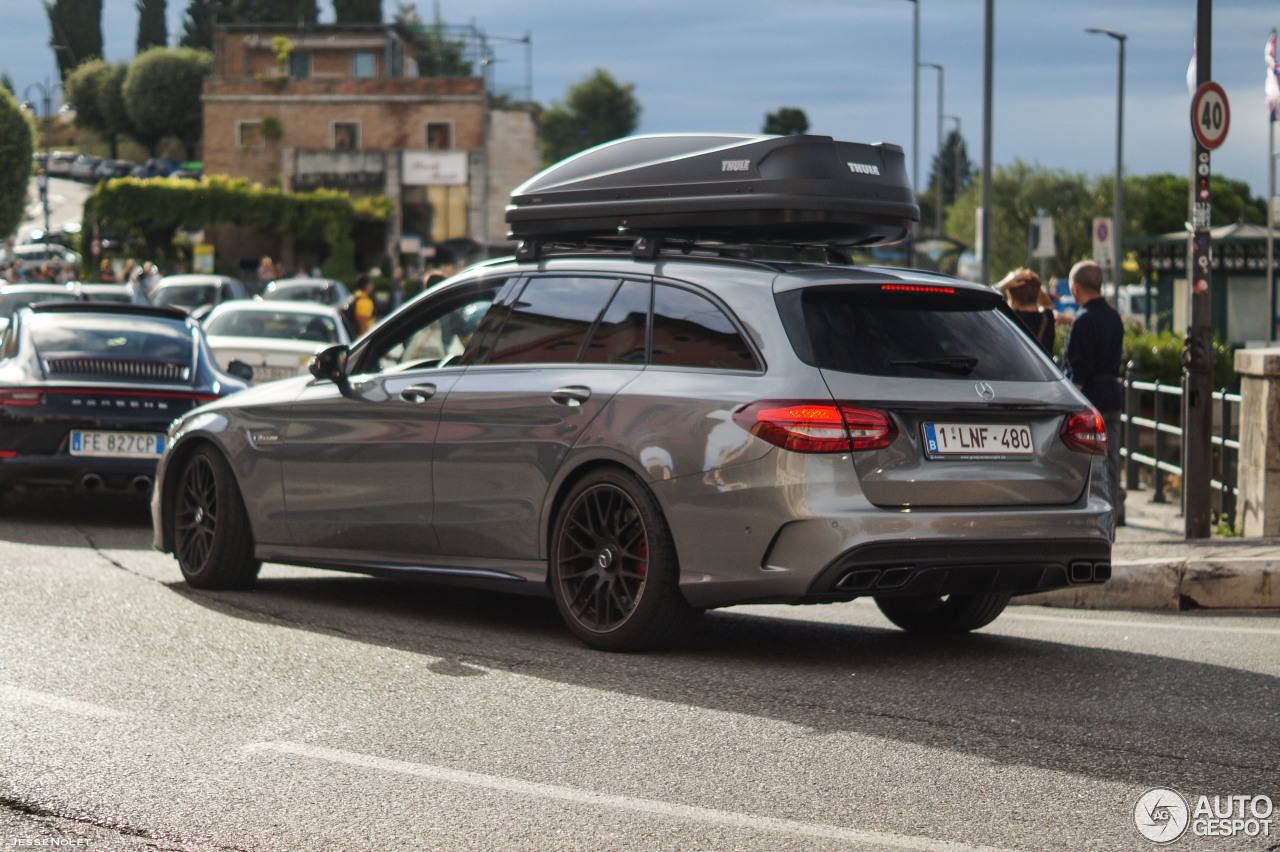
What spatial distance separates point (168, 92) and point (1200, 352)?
116 metres

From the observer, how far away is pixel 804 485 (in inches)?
230

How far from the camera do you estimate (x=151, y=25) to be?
146000 millimetres

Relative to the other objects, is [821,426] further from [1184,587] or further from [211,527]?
[1184,587]

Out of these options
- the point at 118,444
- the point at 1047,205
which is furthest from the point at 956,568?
the point at 1047,205

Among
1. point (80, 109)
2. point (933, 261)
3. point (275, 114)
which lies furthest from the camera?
point (80, 109)

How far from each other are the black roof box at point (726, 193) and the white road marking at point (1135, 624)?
2155 mm

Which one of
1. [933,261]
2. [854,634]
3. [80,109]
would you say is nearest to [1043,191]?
[933,261]

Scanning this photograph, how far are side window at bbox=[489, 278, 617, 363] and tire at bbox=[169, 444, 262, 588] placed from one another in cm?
186

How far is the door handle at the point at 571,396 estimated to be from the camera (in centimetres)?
653

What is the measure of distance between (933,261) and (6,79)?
105m

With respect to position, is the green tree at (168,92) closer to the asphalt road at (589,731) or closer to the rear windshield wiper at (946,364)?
the asphalt road at (589,731)

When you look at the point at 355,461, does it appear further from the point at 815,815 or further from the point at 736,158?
the point at 815,815

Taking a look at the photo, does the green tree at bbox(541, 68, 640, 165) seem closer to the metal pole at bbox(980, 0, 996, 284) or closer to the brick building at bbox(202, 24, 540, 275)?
the brick building at bbox(202, 24, 540, 275)

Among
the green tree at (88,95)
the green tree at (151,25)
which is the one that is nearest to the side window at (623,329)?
the green tree at (88,95)
